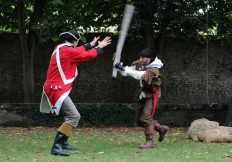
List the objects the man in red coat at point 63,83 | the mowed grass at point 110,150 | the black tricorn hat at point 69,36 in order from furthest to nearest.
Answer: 1. the black tricorn hat at point 69,36
2. the man in red coat at point 63,83
3. the mowed grass at point 110,150

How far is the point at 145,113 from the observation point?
8.30 meters

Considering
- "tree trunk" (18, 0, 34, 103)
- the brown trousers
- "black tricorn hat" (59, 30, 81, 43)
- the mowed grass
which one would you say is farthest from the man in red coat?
"tree trunk" (18, 0, 34, 103)

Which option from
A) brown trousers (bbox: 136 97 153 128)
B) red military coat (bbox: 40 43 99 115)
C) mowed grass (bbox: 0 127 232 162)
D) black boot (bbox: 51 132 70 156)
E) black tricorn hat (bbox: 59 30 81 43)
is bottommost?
mowed grass (bbox: 0 127 232 162)

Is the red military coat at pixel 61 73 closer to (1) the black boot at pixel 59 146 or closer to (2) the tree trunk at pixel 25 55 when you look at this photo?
(1) the black boot at pixel 59 146

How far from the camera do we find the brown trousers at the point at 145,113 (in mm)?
8266

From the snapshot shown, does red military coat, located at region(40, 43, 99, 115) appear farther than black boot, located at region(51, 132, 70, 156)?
Yes

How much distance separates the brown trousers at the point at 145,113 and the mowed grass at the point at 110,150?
48cm

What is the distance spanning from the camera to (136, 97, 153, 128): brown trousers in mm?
8266

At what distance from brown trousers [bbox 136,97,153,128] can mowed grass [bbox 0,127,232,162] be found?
477mm

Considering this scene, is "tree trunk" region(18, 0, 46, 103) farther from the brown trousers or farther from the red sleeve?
the red sleeve

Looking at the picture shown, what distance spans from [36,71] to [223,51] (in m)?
7.27

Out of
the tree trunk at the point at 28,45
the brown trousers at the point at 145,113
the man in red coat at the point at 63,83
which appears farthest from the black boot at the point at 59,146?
the tree trunk at the point at 28,45

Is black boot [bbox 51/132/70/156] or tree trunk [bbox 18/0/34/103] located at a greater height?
tree trunk [bbox 18/0/34/103]

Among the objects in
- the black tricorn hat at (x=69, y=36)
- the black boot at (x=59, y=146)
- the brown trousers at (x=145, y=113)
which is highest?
the black tricorn hat at (x=69, y=36)
